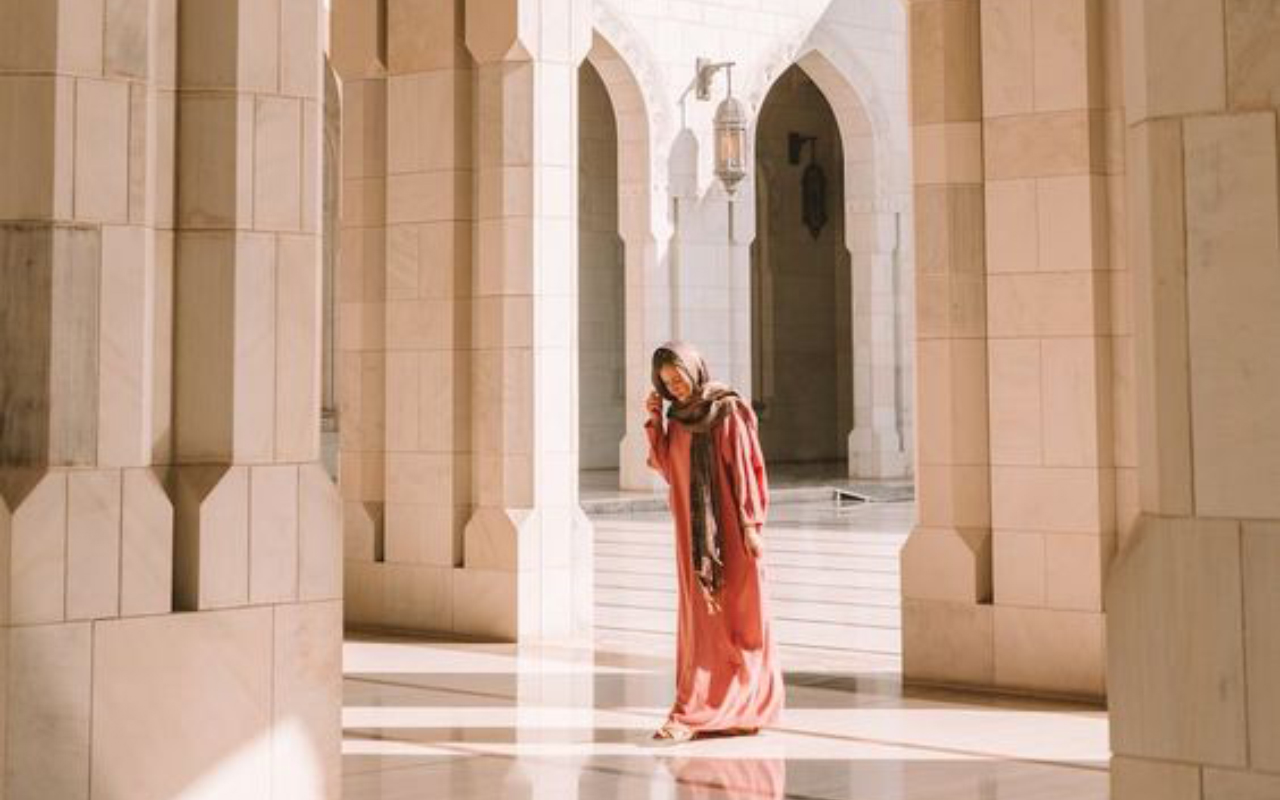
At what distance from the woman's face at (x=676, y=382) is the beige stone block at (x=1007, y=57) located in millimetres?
2188

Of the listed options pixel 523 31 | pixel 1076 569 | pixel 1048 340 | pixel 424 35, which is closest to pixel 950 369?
pixel 1048 340

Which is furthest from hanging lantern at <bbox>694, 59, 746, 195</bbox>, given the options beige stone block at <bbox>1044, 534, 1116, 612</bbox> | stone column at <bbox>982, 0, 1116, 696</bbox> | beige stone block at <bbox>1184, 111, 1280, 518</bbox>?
beige stone block at <bbox>1184, 111, 1280, 518</bbox>

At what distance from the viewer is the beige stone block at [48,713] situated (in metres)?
3.88

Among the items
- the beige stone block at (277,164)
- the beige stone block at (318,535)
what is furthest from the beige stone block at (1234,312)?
Result: the beige stone block at (277,164)

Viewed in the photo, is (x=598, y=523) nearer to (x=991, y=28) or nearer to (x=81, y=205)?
(x=991, y=28)

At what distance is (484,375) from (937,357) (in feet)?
9.35

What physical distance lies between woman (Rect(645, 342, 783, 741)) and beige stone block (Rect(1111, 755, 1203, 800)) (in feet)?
11.2

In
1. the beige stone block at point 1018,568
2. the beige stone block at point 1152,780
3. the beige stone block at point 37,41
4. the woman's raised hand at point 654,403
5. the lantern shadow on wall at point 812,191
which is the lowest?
the beige stone block at point 1152,780

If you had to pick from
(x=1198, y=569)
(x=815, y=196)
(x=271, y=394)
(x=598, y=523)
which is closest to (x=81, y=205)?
(x=271, y=394)

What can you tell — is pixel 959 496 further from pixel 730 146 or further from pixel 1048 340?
pixel 730 146

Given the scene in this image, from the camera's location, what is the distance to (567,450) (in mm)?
9656

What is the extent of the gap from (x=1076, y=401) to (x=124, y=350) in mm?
4630

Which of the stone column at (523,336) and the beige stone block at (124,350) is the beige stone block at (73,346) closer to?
the beige stone block at (124,350)

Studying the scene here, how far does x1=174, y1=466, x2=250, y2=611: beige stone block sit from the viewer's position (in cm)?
421
